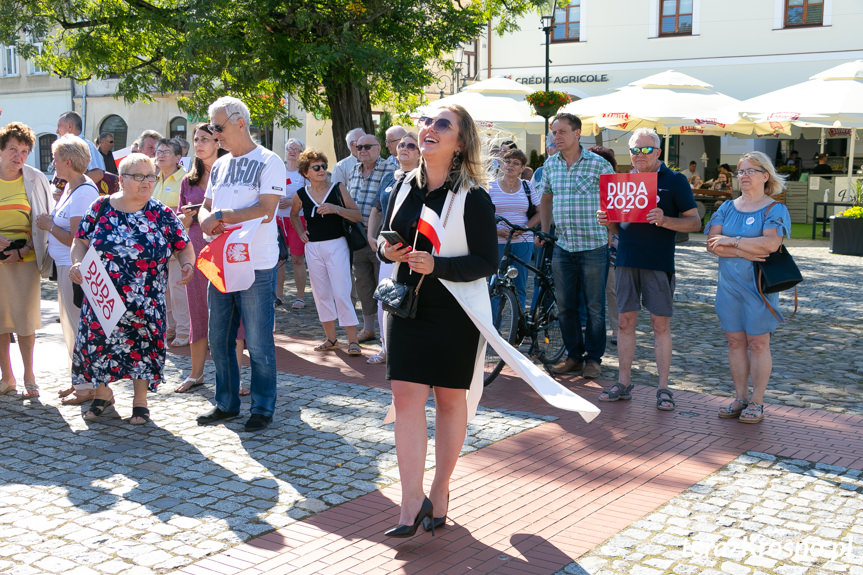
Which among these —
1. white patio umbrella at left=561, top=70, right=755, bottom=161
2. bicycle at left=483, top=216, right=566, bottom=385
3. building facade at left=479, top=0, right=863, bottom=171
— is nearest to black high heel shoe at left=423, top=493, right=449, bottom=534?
bicycle at left=483, top=216, right=566, bottom=385

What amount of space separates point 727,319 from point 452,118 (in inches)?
121

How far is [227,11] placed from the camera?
12.9 meters

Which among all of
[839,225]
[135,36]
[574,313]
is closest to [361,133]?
[574,313]

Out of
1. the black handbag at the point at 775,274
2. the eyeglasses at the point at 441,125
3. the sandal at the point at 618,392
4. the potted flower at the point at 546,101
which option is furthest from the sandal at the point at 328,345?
the potted flower at the point at 546,101

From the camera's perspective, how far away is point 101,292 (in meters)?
6.02

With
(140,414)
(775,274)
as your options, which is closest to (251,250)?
(140,414)

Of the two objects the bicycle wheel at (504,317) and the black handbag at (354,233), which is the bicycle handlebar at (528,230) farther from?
the black handbag at (354,233)

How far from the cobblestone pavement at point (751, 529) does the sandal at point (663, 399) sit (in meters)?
Answer: 1.31

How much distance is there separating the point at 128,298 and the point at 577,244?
3.52 m

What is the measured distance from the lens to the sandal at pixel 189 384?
7.27m

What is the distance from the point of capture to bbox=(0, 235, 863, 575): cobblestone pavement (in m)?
4.17

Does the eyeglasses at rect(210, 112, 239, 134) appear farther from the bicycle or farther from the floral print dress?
the bicycle

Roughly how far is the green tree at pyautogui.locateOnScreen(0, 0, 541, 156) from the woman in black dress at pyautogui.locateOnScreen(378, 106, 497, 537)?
343 inches

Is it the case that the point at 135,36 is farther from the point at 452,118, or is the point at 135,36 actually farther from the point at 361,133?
the point at 452,118
